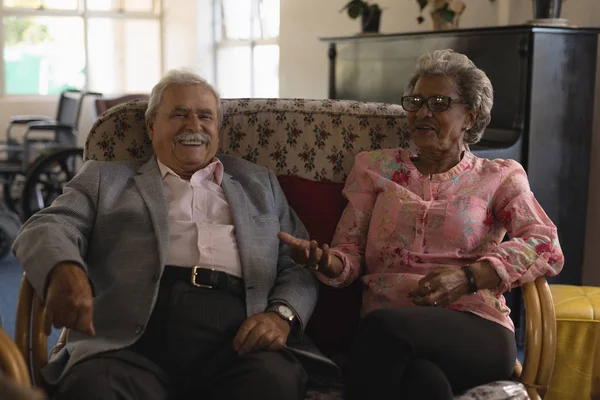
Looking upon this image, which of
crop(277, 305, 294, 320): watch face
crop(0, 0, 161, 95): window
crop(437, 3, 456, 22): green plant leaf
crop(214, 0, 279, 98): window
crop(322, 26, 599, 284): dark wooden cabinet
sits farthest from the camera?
crop(0, 0, 161, 95): window

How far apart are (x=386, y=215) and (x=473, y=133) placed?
14.2 inches

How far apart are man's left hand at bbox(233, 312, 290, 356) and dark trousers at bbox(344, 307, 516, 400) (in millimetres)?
171

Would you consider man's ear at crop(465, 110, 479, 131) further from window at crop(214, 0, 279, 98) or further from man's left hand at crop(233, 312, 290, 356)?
window at crop(214, 0, 279, 98)

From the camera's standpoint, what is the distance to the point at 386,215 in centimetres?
202

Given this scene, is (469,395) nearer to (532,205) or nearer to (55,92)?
(532,205)

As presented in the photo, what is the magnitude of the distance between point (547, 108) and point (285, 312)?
66.4 inches

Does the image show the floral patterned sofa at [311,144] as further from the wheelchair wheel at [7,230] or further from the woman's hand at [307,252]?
the wheelchair wheel at [7,230]

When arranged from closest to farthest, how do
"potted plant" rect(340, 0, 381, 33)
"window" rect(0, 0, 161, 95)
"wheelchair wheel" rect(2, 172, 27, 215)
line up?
1. "potted plant" rect(340, 0, 381, 33)
2. "wheelchair wheel" rect(2, 172, 27, 215)
3. "window" rect(0, 0, 161, 95)

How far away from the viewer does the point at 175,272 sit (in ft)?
6.13

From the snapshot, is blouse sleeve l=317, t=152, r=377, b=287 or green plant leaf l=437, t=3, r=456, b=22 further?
green plant leaf l=437, t=3, r=456, b=22

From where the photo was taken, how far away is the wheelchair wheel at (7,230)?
186 inches

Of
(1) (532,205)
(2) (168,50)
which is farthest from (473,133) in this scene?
(2) (168,50)

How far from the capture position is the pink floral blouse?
187 centimetres

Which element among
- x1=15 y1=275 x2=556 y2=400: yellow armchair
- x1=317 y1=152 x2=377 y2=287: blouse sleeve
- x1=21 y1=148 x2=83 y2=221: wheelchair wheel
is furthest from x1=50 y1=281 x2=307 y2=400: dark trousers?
x1=21 y1=148 x2=83 y2=221: wheelchair wheel
